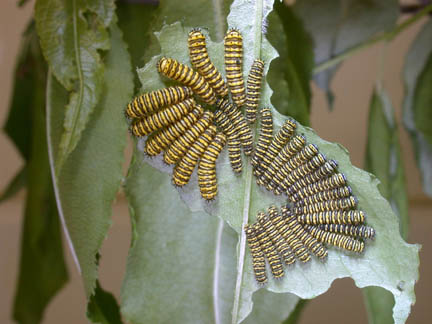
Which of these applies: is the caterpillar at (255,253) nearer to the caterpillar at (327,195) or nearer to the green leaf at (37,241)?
the caterpillar at (327,195)

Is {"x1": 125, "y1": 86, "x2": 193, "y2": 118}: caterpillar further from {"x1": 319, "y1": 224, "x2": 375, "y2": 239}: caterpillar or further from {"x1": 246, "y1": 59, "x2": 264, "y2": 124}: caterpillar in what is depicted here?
{"x1": 319, "y1": 224, "x2": 375, "y2": 239}: caterpillar

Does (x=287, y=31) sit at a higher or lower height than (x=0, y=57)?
higher

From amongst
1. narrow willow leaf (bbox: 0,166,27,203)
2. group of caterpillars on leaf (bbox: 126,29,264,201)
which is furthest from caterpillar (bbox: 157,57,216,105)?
narrow willow leaf (bbox: 0,166,27,203)

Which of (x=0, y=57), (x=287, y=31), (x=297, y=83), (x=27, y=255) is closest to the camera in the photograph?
(x=297, y=83)

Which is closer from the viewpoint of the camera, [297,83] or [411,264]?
[411,264]

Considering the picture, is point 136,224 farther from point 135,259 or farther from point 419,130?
point 419,130

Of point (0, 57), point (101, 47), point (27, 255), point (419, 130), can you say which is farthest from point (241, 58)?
point (0, 57)

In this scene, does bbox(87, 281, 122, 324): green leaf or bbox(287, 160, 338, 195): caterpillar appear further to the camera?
bbox(87, 281, 122, 324): green leaf
